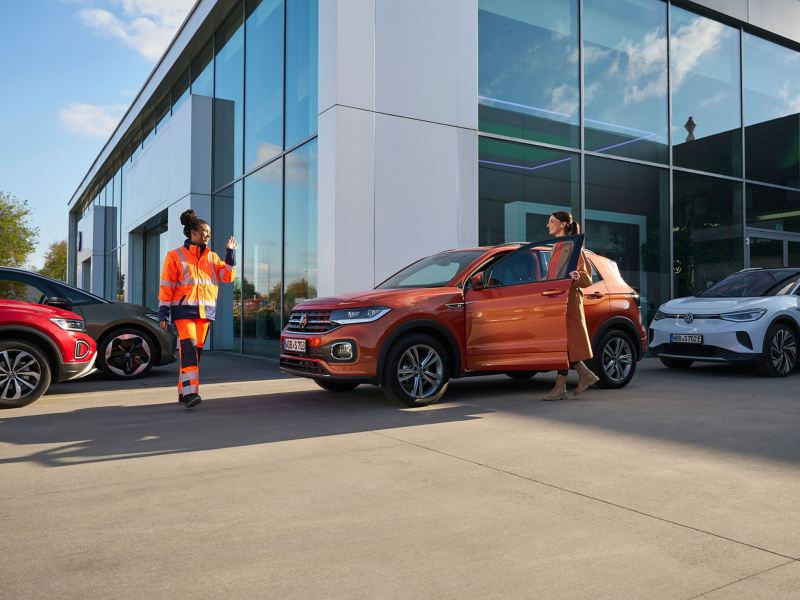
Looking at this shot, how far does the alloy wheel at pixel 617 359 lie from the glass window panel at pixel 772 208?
30.9 ft

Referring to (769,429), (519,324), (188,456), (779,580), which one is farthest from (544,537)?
(519,324)

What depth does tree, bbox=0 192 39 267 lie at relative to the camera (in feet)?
133

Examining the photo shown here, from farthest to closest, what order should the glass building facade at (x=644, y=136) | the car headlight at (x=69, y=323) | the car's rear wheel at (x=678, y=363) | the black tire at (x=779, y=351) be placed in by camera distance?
the glass building facade at (x=644, y=136) → the car's rear wheel at (x=678, y=363) → the black tire at (x=779, y=351) → the car headlight at (x=69, y=323)

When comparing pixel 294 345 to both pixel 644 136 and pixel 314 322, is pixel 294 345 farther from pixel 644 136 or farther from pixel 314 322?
pixel 644 136

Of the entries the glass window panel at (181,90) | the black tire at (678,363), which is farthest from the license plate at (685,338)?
the glass window panel at (181,90)

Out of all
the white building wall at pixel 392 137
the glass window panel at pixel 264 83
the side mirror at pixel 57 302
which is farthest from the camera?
the glass window panel at pixel 264 83

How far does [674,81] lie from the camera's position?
1420 centimetres

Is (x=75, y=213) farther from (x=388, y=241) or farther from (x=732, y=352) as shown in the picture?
(x=732, y=352)

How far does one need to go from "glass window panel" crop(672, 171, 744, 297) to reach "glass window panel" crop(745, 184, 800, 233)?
45cm

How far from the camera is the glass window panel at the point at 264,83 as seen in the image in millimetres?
12625

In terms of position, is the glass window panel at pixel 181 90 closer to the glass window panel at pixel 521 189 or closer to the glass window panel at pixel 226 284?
the glass window panel at pixel 226 284

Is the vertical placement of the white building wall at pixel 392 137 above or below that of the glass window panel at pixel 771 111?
below

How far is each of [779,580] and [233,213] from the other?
13545 millimetres

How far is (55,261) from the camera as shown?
3287 inches
